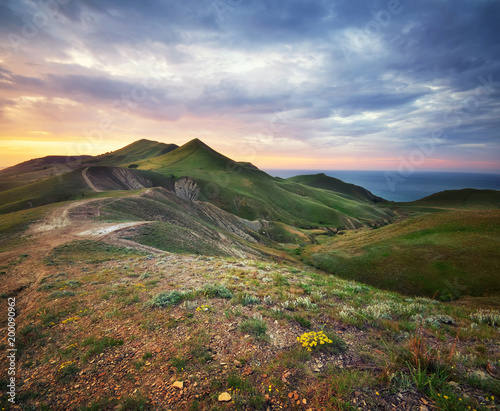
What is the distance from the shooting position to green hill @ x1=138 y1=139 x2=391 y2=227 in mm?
99188

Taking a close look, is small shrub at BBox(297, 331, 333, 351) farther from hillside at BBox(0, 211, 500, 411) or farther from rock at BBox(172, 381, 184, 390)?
rock at BBox(172, 381, 184, 390)

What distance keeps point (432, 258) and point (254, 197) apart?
8110cm

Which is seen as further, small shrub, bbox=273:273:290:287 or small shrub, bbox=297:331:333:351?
small shrub, bbox=273:273:290:287

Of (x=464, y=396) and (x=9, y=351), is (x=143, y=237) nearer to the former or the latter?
(x=9, y=351)

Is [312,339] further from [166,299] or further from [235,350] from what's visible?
[166,299]

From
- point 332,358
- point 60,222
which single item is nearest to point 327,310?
point 332,358

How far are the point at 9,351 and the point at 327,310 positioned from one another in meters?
11.8

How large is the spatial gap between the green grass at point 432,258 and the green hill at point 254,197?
5444 centimetres

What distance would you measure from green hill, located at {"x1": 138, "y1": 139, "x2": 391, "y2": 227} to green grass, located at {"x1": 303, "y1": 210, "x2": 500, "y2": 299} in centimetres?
5444

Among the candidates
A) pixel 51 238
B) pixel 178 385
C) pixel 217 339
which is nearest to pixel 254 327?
pixel 217 339

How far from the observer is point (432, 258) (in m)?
32.1

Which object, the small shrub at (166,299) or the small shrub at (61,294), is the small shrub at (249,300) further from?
the small shrub at (61,294)

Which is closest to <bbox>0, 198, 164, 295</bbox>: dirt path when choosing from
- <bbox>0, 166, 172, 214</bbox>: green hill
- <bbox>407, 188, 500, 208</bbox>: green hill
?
<bbox>0, 166, 172, 214</bbox>: green hill

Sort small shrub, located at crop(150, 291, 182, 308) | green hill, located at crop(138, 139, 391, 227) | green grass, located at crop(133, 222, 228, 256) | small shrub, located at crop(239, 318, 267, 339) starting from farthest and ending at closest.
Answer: green hill, located at crop(138, 139, 391, 227) < green grass, located at crop(133, 222, 228, 256) < small shrub, located at crop(150, 291, 182, 308) < small shrub, located at crop(239, 318, 267, 339)
